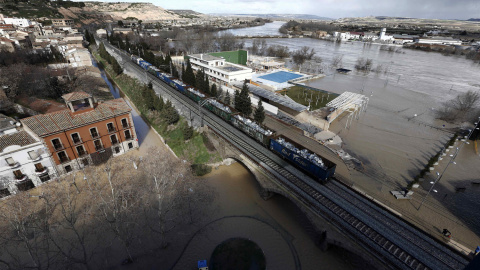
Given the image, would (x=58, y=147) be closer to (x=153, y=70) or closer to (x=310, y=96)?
(x=153, y=70)

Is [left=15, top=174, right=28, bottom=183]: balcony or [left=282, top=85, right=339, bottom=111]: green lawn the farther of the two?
[left=282, top=85, right=339, bottom=111]: green lawn

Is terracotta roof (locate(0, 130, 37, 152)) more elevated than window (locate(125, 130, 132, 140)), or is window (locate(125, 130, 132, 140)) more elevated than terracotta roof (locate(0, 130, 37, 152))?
terracotta roof (locate(0, 130, 37, 152))

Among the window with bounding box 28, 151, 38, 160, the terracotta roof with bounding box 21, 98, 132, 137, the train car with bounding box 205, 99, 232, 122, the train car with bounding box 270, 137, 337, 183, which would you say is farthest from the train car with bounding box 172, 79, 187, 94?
the window with bounding box 28, 151, 38, 160

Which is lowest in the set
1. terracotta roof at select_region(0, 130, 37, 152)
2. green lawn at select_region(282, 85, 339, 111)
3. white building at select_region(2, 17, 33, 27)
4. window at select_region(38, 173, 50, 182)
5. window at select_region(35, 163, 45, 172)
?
green lawn at select_region(282, 85, 339, 111)

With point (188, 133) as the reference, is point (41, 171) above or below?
below

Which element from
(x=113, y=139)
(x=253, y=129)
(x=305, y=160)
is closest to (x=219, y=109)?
(x=253, y=129)

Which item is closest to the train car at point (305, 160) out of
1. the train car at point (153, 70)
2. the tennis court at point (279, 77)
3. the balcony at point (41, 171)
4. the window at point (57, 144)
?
the window at point (57, 144)

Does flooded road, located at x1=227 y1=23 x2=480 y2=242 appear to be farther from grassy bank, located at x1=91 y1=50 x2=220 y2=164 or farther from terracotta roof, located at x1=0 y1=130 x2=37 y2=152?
terracotta roof, located at x1=0 y1=130 x2=37 y2=152
